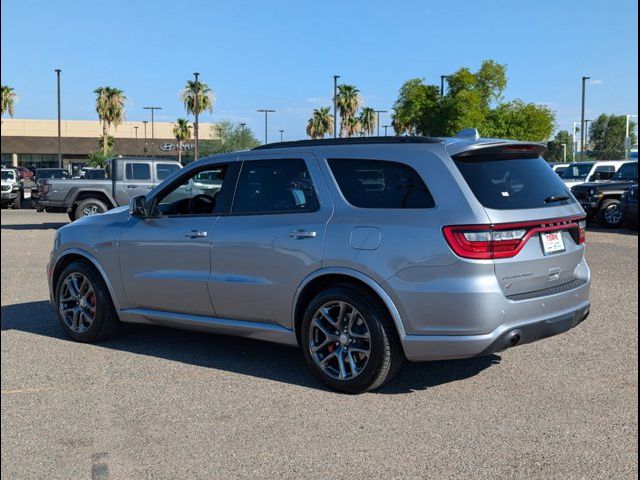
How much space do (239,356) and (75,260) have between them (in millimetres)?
1888

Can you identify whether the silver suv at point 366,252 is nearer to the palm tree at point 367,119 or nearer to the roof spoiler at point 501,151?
the roof spoiler at point 501,151

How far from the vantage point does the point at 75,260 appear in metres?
6.90

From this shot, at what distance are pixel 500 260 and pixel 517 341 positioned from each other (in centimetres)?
57

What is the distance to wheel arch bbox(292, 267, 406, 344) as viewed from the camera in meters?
4.98

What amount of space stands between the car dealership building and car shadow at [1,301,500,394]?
254 feet

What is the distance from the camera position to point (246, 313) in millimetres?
5738

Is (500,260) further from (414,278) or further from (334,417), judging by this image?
(334,417)

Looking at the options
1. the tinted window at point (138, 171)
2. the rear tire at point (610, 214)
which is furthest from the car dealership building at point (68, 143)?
the rear tire at point (610, 214)

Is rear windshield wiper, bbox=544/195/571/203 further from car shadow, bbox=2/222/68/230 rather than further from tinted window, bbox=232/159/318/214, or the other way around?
car shadow, bbox=2/222/68/230

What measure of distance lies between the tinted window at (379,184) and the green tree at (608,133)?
10852 centimetres

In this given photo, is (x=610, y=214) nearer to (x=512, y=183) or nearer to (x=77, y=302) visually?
(x=512, y=183)

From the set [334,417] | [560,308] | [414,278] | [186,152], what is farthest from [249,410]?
[186,152]

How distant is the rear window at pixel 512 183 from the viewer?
495cm

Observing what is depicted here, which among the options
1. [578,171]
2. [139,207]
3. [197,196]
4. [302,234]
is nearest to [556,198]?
[302,234]
